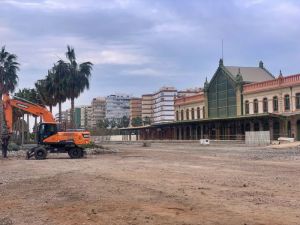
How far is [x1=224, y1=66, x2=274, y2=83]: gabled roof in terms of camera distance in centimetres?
8500

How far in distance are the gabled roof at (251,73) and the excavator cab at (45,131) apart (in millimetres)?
53789

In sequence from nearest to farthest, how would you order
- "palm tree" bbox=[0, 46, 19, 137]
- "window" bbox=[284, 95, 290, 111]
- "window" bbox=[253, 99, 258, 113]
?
1. "palm tree" bbox=[0, 46, 19, 137]
2. "window" bbox=[284, 95, 290, 111]
3. "window" bbox=[253, 99, 258, 113]

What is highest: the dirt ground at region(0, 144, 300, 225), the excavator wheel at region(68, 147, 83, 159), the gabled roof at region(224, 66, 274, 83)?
the gabled roof at region(224, 66, 274, 83)

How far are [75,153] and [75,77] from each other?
30.4 metres

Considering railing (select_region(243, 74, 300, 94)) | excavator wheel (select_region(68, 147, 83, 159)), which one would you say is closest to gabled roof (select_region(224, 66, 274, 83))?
railing (select_region(243, 74, 300, 94))

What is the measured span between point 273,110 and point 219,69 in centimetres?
1968

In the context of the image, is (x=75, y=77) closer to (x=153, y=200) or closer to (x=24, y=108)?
(x=24, y=108)

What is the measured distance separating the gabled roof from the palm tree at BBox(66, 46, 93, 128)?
2993 cm

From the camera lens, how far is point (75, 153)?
35.3m

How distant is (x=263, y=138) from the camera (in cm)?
5781

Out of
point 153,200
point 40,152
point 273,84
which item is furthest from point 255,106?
point 153,200

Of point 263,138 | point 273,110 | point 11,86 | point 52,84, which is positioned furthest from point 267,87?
point 11,86

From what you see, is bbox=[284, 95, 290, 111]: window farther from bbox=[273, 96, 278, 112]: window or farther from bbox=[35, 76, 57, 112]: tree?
bbox=[35, 76, 57, 112]: tree

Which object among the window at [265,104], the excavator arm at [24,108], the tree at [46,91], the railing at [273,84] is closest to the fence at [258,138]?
the railing at [273,84]
